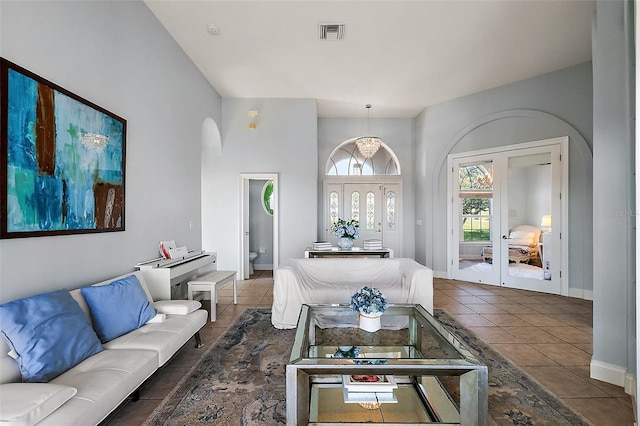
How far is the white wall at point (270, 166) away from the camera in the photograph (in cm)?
567

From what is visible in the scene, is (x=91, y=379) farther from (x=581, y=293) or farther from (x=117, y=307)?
(x=581, y=293)

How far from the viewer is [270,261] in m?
7.04

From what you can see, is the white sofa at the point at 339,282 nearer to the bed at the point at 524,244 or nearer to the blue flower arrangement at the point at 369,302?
the blue flower arrangement at the point at 369,302

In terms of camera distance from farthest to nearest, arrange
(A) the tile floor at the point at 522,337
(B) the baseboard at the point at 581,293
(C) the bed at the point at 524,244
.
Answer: (C) the bed at the point at 524,244 < (B) the baseboard at the point at 581,293 < (A) the tile floor at the point at 522,337

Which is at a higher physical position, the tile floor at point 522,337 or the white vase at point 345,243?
the white vase at point 345,243

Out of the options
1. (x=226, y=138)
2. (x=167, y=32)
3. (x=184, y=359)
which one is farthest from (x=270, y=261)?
(x=167, y=32)

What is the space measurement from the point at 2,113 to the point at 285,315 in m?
2.76

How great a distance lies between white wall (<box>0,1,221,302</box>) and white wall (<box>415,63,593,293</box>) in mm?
4441

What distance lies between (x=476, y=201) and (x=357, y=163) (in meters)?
2.76

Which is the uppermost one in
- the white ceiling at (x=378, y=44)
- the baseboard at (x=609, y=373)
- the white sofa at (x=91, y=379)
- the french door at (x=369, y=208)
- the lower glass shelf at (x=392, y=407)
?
the white ceiling at (x=378, y=44)

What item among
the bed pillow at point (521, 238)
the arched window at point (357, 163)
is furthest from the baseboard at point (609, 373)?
the arched window at point (357, 163)

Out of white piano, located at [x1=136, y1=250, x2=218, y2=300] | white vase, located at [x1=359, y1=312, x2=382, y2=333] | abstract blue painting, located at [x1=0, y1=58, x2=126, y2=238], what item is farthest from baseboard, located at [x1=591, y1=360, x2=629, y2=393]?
abstract blue painting, located at [x1=0, y1=58, x2=126, y2=238]

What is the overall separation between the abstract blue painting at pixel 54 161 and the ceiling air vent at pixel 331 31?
2.45 meters

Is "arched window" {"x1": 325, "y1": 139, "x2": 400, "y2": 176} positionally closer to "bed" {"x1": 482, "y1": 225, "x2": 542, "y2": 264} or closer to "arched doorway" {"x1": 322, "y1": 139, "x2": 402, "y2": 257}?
"arched doorway" {"x1": 322, "y1": 139, "x2": 402, "y2": 257}
